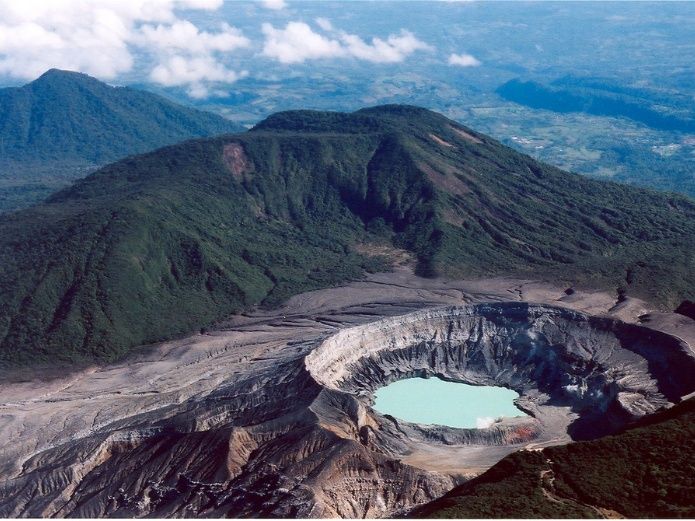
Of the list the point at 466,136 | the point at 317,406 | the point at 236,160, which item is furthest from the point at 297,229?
the point at 317,406

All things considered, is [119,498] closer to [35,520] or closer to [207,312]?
[35,520]

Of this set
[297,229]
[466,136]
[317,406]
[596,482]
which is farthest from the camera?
[466,136]

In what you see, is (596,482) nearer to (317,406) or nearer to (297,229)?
(317,406)

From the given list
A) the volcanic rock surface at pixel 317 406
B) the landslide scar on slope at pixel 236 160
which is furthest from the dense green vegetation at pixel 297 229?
the volcanic rock surface at pixel 317 406

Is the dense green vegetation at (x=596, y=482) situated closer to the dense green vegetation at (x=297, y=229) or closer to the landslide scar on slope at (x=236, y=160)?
the dense green vegetation at (x=297, y=229)

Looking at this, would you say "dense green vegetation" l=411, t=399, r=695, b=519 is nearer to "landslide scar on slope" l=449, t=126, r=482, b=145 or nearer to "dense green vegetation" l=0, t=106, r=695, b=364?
"dense green vegetation" l=0, t=106, r=695, b=364

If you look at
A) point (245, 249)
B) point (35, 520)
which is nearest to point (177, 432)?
point (35, 520)
